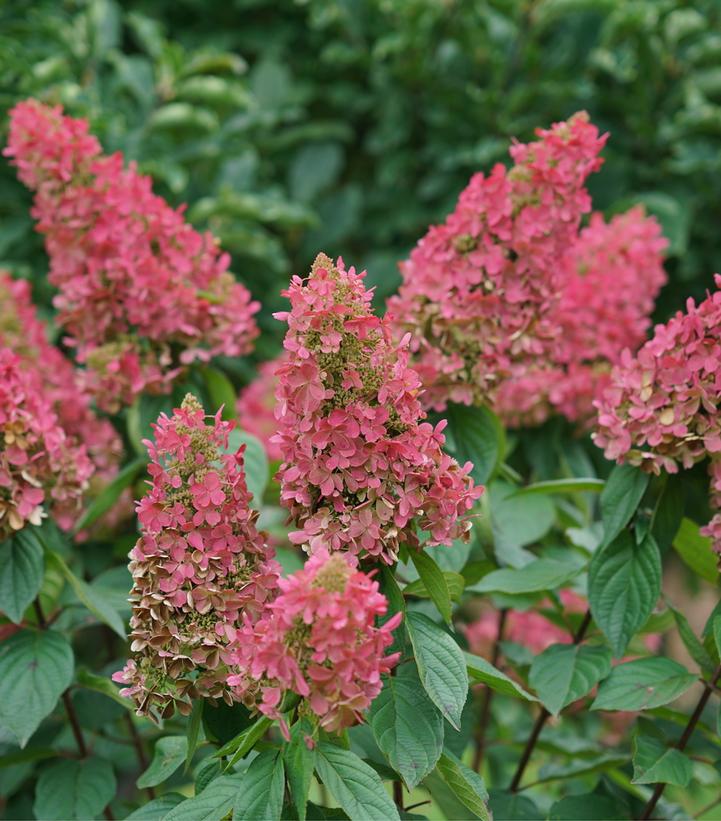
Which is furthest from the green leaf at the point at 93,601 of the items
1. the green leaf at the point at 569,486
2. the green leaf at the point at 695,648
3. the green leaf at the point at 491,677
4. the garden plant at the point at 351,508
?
the green leaf at the point at 695,648

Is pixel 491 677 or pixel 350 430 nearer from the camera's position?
pixel 350 430

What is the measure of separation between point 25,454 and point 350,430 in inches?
20.9

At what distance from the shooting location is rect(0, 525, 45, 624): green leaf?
135 centimetres

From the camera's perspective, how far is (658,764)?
50.6 inches

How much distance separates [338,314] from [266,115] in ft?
10.0

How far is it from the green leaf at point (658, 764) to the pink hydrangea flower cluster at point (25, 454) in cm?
82

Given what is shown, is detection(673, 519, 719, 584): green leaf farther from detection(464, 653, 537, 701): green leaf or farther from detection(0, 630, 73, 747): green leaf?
detection(0, 630, 73, 747): green leaf

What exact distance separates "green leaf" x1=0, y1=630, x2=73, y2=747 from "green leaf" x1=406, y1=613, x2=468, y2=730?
20.1 inches

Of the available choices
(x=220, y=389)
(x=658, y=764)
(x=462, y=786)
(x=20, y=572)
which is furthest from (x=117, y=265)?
(x=658, y=764)

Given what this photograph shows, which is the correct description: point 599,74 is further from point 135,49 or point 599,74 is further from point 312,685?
point 312,685

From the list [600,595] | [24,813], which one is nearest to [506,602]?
[600,595]

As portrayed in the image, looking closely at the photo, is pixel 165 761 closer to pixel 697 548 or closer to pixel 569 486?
pixel 569 486

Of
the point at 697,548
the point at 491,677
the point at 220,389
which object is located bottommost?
the point at 491,677

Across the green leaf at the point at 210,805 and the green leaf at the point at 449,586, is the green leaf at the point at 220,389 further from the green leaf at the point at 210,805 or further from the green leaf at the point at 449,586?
the green leaf at the point at 210,805
